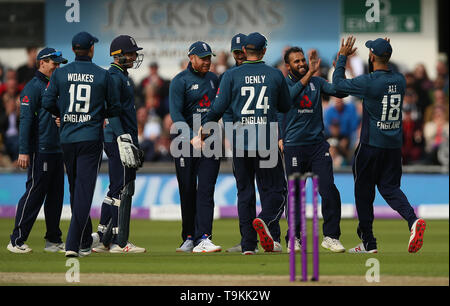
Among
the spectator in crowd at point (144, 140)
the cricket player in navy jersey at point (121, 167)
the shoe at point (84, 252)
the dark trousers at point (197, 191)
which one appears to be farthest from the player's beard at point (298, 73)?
the spectator in crowd at point (144, 140)

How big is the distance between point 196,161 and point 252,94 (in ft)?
4.70

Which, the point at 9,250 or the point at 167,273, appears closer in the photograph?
the point at 167,273

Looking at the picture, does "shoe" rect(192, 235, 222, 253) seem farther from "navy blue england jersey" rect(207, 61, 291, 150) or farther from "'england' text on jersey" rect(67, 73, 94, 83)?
"'england' text on jersey" rect(67, 73, 94, 83)

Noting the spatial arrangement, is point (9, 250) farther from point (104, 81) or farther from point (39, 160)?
point (104, 81)

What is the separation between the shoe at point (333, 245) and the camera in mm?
10578

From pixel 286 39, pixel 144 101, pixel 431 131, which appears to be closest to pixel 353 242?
pixel 431 131

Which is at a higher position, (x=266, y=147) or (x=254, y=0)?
(x=254, y=0)

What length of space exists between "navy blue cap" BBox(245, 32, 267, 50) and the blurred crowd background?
850cm

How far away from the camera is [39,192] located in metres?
10.8

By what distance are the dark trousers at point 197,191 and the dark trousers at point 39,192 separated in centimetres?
150

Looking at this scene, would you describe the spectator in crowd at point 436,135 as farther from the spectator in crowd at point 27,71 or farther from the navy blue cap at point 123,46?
the navy blue cap at point 123,46

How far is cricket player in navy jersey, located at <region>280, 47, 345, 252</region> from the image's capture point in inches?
421

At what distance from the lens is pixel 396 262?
31.1ft

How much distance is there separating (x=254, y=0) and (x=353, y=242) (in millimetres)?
10476
